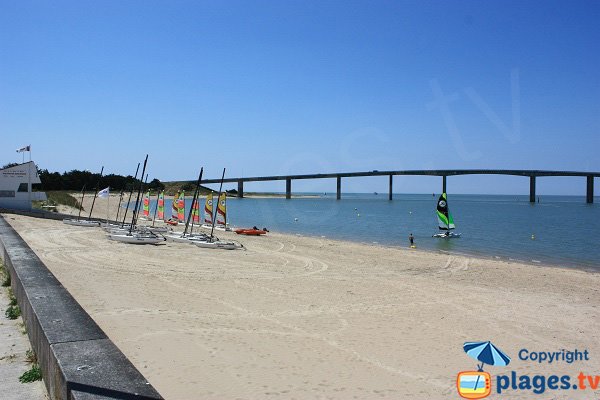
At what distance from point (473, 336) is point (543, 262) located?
18650 millimetres

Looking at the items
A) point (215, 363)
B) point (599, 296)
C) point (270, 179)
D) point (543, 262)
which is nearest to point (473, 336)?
point (215, 363)

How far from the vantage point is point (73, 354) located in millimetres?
3803

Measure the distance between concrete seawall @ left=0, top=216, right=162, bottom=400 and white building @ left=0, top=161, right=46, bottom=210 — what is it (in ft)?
124

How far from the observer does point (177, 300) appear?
11.0 metres

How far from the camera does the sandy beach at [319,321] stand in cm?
646

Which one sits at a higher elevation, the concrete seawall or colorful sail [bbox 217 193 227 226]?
colorful sail [bbox 217 193 227 226]

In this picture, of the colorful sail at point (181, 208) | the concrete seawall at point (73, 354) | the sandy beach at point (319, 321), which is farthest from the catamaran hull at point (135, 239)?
the concrete seawall at point (73, 354)

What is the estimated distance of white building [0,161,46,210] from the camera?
3896cm

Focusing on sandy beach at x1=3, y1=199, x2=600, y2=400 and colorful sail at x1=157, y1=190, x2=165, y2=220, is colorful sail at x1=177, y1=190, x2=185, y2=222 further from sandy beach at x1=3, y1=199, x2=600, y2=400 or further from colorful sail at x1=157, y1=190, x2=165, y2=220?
sandy beach at x1=3, y1=199, x2=600, y2=400

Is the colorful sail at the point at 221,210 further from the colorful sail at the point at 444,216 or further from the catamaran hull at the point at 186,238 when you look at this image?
the colorful sail at the point at 444,216

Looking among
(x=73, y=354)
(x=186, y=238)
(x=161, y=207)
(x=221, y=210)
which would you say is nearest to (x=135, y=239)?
(x=186, y=238)

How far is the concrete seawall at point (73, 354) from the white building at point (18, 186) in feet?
124

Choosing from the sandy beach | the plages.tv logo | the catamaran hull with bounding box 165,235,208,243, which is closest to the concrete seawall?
the sandy beach

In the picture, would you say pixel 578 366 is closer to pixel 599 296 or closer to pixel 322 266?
pixel 599 296
